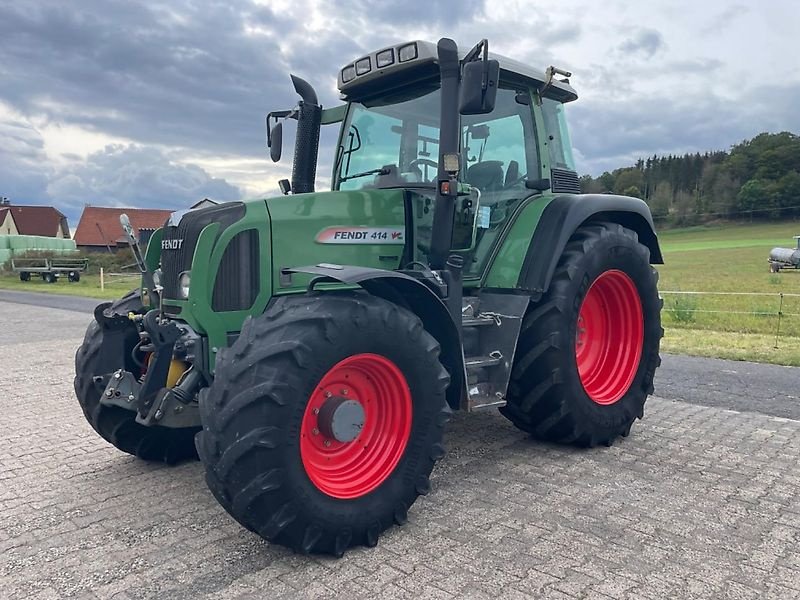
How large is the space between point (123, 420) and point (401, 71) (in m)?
2.85

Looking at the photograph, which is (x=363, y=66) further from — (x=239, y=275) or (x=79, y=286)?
(x=79, y=286)

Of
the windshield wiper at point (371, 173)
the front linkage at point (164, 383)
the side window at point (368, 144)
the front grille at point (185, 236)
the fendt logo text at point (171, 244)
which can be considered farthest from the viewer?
the side window at point (368, 144)

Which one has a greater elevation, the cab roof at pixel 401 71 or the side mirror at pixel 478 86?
the cab roof at pixel 401 71

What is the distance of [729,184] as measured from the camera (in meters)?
61.6

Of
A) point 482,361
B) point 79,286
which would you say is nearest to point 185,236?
point 482,361

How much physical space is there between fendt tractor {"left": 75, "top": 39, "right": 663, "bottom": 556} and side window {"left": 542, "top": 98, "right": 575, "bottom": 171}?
3cm

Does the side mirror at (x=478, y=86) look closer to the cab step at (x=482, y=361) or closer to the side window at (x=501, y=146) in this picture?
the side window at (x=501, y=146)

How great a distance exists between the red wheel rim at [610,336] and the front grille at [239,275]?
8.57 feet

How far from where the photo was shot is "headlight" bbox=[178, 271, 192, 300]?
3.80 m

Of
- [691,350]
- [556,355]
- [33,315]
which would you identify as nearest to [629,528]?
[556,355]

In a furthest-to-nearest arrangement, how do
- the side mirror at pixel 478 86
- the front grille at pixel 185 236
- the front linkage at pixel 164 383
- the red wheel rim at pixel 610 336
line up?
the red wheel rim at pixel 610 336 → the front grille at pixel 185 236 → the side mirror at pixel 478 86 → the front linkage at pixel 164 383

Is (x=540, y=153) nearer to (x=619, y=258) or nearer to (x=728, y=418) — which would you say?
(x=619, y=258)

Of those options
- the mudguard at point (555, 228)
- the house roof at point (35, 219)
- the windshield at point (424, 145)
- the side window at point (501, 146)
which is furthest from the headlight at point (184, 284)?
the house roof at point (35, 219)

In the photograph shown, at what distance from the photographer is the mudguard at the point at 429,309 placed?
3.58 m
